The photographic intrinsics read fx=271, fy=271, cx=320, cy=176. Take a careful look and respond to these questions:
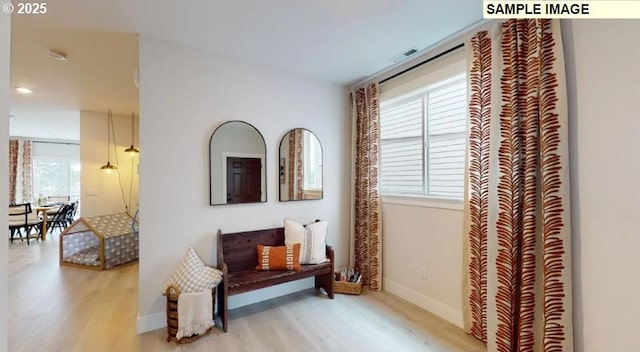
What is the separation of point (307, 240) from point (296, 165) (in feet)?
2.84

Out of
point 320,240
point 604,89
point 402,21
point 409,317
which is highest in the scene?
point 402,21

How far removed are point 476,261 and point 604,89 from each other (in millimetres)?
1362

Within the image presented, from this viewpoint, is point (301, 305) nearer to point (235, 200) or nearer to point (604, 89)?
point (235, 200)

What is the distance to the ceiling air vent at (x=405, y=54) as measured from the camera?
2551 mm

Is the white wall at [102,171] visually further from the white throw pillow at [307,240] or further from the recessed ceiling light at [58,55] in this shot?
the white throw pillow at [307,240]

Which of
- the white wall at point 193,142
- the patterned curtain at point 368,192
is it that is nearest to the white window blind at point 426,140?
the patterned curtain at point 368,192

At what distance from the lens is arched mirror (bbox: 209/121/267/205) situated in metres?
2.65

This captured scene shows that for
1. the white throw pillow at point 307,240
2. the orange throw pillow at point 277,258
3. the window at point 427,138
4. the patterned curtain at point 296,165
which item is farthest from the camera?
the patterned curtain at point 296,165

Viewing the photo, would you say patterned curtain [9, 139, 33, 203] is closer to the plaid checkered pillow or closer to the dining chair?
the dining chair

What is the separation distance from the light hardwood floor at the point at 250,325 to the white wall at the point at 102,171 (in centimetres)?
190

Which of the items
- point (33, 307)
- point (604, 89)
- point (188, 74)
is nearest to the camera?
point (604, 89)

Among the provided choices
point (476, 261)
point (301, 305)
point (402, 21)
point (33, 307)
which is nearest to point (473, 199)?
point (476, 261)

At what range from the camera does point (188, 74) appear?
2490mm

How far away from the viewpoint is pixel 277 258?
2725 millimetres
